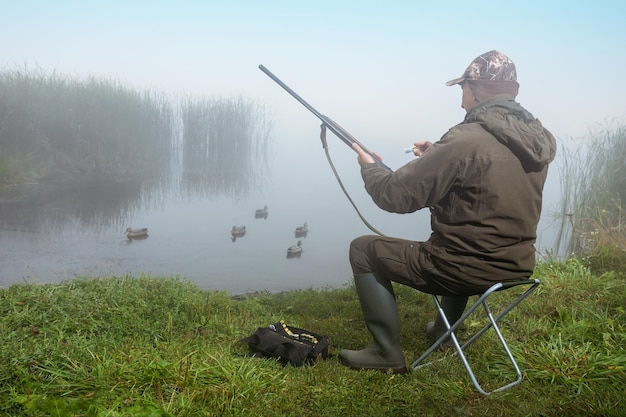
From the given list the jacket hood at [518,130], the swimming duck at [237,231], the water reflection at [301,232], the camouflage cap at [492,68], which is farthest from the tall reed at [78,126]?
the jacket hood at [518,130]

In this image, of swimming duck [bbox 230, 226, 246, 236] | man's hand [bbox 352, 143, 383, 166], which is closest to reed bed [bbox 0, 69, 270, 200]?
swimming duck [bbox 230, 226, 246, 236]


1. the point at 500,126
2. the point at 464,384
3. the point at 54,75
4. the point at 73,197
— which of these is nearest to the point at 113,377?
the point at 464,384

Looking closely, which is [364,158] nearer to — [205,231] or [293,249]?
[293,249]

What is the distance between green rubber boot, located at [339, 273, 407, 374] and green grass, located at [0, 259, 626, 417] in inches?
2.9

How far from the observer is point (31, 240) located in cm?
629

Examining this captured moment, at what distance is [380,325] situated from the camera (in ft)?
9.34

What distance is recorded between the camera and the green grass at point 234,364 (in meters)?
2.37

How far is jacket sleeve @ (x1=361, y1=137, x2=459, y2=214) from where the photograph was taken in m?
2.39

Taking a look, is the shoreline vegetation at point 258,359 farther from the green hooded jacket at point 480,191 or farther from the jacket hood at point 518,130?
the jacket hood at point 518,130

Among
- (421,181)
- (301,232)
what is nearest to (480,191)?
(421,181)

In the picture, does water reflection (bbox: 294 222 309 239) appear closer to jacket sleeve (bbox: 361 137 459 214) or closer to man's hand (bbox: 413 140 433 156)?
man's hand (bbox: 413 140 433 156)

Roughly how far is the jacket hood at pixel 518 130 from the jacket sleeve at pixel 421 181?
24 cm

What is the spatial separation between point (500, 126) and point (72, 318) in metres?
2.82

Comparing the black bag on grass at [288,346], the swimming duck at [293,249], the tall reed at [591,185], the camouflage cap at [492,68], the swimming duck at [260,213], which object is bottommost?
the swimming duck at [293,249]
